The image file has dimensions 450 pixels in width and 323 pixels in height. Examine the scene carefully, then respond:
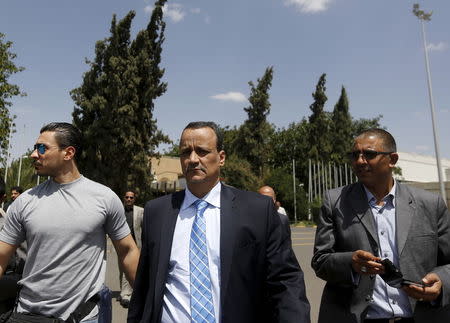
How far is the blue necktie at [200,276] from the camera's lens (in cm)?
194

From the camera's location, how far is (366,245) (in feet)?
7.97

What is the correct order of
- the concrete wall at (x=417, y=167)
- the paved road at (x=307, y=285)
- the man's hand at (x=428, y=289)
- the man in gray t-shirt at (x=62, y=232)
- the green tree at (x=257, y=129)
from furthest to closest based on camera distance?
the concrete wall at (x=417, y=167)
the green tree at (x=257, y=129)
the paved road at (x=307, y=285)
the man in gray t-shirt at (x=62, y=232)
the man's hand at (x=428, y=289)

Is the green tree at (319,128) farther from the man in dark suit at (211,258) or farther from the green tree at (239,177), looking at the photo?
the man in dark suit at (211,258)

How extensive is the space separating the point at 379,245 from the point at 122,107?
24.4m

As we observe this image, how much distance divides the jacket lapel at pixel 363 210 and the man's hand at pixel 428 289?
1.18ft

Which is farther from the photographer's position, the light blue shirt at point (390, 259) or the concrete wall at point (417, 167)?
the concrete wall at point (417, 167)

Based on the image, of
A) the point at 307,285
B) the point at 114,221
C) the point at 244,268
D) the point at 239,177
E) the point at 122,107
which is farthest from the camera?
the point at 239,177

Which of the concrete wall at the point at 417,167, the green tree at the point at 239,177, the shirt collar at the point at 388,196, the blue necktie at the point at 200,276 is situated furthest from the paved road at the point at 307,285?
the concrete wall at the point at 417,167

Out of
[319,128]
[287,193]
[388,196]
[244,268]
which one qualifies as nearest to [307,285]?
[388,196]

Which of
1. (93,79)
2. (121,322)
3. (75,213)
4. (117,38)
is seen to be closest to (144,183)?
(93,79)

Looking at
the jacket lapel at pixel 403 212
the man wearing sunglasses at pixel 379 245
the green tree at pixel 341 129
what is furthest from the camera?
the green tree at pixel 341 129

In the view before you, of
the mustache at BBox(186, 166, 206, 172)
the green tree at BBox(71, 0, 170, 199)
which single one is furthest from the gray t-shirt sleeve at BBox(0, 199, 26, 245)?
the green tree at BBox(71, 0, 170, 199)

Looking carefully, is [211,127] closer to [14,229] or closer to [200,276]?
[200,276]

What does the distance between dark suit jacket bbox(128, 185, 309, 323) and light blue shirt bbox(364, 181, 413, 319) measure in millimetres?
642
